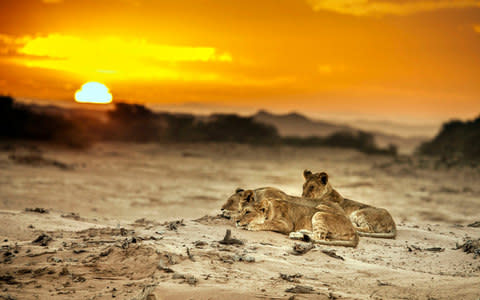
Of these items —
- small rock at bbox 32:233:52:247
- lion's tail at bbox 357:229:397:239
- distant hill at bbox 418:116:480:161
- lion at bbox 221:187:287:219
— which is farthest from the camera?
distant hill at bbox 418:116:480:161

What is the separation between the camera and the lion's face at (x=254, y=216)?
9.87m

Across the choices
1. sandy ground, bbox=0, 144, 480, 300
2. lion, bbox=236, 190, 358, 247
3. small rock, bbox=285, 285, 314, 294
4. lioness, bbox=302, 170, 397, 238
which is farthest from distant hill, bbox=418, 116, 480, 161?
small rock, bbox=285, 285, 314, 294

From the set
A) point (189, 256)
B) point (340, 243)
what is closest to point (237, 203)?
point (340, 243)

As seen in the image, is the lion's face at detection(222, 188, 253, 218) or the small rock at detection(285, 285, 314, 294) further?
the lion's face at detection(222, 188, 253, 218)

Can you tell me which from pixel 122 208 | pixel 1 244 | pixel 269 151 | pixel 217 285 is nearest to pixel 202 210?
pixel 122 208

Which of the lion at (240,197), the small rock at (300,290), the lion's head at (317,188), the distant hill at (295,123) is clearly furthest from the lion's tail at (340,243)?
the distant hill at (295,123)

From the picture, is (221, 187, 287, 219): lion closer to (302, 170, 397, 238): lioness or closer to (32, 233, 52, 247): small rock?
(302, 170, 397, 238): lioness

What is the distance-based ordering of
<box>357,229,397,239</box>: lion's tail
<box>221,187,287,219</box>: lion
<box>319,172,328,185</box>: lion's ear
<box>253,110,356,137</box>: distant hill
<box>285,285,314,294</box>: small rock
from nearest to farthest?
<box>285,285,314,294</box>: small rock < <box>357,229,397,239</box>: lion's tail < <box>221,187,287,219</box>: lion < <box>319,172,328,185</box>: lion's ear < <box>253,110,356,137</box>: distant hill

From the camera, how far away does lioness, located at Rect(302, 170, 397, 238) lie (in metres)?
10.6

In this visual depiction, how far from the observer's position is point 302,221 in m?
9.88

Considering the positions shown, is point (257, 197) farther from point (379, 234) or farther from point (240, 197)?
point (379, 234)

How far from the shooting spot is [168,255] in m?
7.30

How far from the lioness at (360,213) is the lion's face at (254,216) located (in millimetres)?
1396

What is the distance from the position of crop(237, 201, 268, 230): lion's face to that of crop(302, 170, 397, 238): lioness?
54.9 inches
